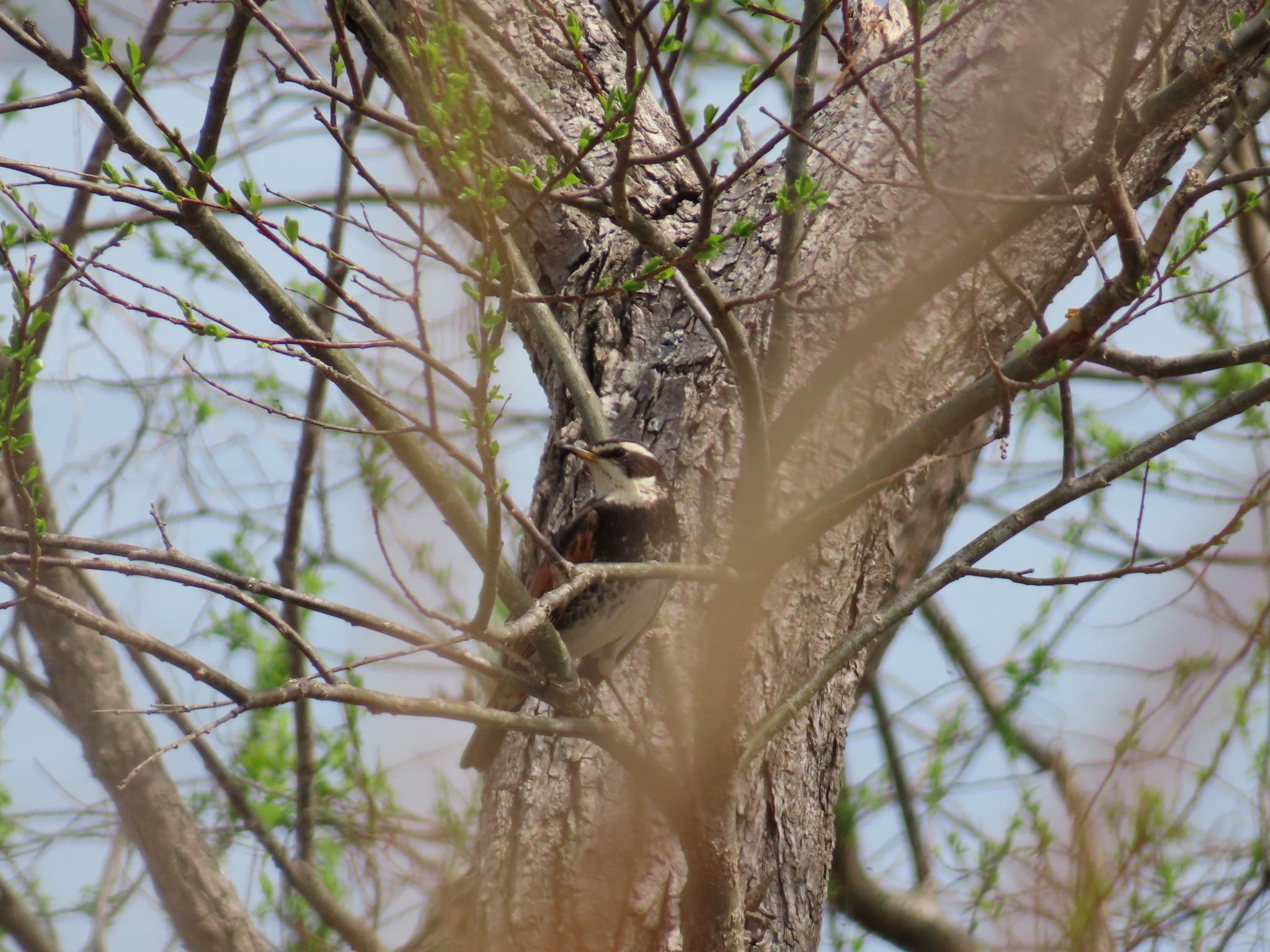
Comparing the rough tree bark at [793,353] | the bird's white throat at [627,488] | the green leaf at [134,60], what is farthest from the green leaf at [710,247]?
the bird's white throat at [627,488]

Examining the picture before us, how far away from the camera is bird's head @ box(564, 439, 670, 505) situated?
4.61 m

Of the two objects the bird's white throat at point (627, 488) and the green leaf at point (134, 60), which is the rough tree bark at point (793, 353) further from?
the green leaf at point (134, 60)

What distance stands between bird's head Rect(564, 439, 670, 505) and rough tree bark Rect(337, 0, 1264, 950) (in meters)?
0.08

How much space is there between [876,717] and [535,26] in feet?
15.2

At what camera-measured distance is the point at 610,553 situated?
4.95 meters

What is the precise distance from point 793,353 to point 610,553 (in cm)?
113

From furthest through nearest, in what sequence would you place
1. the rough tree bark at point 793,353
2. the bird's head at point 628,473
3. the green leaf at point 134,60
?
the bird's head at point 628,473, the rough tree bark at point 793,353, the green leaf at point 134,60

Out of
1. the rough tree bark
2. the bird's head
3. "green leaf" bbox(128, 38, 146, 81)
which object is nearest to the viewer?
"green leaf" bbox(128, 38, 146, 81)

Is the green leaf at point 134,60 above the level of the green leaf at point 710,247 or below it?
above

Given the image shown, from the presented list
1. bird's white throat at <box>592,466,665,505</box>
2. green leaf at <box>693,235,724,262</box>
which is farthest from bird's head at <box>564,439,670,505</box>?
green leaf at <box>693,235,724,262</box>

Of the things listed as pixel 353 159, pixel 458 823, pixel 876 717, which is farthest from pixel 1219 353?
pixel 876 717

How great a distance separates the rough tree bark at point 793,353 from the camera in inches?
133

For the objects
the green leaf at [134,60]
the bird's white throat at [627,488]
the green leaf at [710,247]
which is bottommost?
the green leaf at [710,247]

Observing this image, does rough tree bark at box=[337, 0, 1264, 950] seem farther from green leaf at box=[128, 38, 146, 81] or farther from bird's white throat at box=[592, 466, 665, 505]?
green leaf at box=[128, 38, 146, 81]
